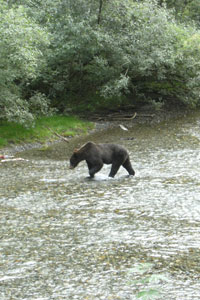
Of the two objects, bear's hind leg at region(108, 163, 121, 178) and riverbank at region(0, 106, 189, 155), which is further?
riverbank at region(0, 106, 189, 155)

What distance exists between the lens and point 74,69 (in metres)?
36.5

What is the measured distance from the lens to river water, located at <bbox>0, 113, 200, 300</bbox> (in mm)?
8977

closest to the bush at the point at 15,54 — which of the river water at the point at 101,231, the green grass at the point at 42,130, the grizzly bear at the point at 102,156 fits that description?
the green grass at the point at 42,130

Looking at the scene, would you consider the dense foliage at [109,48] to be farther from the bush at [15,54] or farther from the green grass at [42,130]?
the bush at [15,54]

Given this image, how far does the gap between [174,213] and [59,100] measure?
25186 millimetres

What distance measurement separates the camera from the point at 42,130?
29859 millimetres

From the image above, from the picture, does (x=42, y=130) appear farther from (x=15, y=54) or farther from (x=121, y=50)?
(x=121, y=50)

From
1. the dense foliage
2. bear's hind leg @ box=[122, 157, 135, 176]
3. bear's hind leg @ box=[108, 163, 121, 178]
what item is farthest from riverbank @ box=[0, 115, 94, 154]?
bear's hind leg @ box=[122, 157, 135, 176]

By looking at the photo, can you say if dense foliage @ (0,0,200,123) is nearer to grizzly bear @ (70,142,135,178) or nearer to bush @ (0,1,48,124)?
bush @ (0,1,48,124)

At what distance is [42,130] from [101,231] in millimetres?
18322

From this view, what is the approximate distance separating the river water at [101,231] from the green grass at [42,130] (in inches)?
202

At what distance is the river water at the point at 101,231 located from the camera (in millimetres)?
8977

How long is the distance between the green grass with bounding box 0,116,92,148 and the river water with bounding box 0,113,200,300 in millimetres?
5135

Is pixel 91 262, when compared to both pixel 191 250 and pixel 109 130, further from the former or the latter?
Result: pixel 109 130
